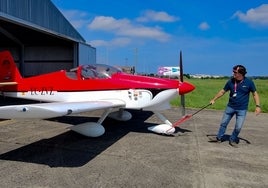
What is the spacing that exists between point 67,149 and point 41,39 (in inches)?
651

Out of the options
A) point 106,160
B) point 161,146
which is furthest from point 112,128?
point 106,160

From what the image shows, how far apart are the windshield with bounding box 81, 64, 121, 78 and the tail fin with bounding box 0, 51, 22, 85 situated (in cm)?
278

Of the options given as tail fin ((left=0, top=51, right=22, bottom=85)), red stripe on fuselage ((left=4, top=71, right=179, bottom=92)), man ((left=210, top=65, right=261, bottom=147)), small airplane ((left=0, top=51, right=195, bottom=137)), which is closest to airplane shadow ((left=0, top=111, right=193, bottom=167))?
small airplane ((left=0, top=51, right=195, bottom=137))

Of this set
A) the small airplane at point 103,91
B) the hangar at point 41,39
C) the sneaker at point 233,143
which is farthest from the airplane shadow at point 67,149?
the hangar at point 41,39

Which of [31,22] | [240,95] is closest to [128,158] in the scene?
[240,95]

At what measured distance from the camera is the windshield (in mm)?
8305

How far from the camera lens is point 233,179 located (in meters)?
4.78

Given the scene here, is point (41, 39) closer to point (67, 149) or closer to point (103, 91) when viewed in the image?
point (103, 91)

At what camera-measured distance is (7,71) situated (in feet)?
33.9

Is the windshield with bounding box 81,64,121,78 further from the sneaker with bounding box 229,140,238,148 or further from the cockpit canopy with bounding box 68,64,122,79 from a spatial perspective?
the sneaker with bounding box 229,140,238,148

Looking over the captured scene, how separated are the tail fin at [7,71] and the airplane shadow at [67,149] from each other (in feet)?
11.0

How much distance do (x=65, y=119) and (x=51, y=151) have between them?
4.18 meters

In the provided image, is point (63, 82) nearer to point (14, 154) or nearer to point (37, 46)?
point (14, 154)

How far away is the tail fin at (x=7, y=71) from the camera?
10155 mm
